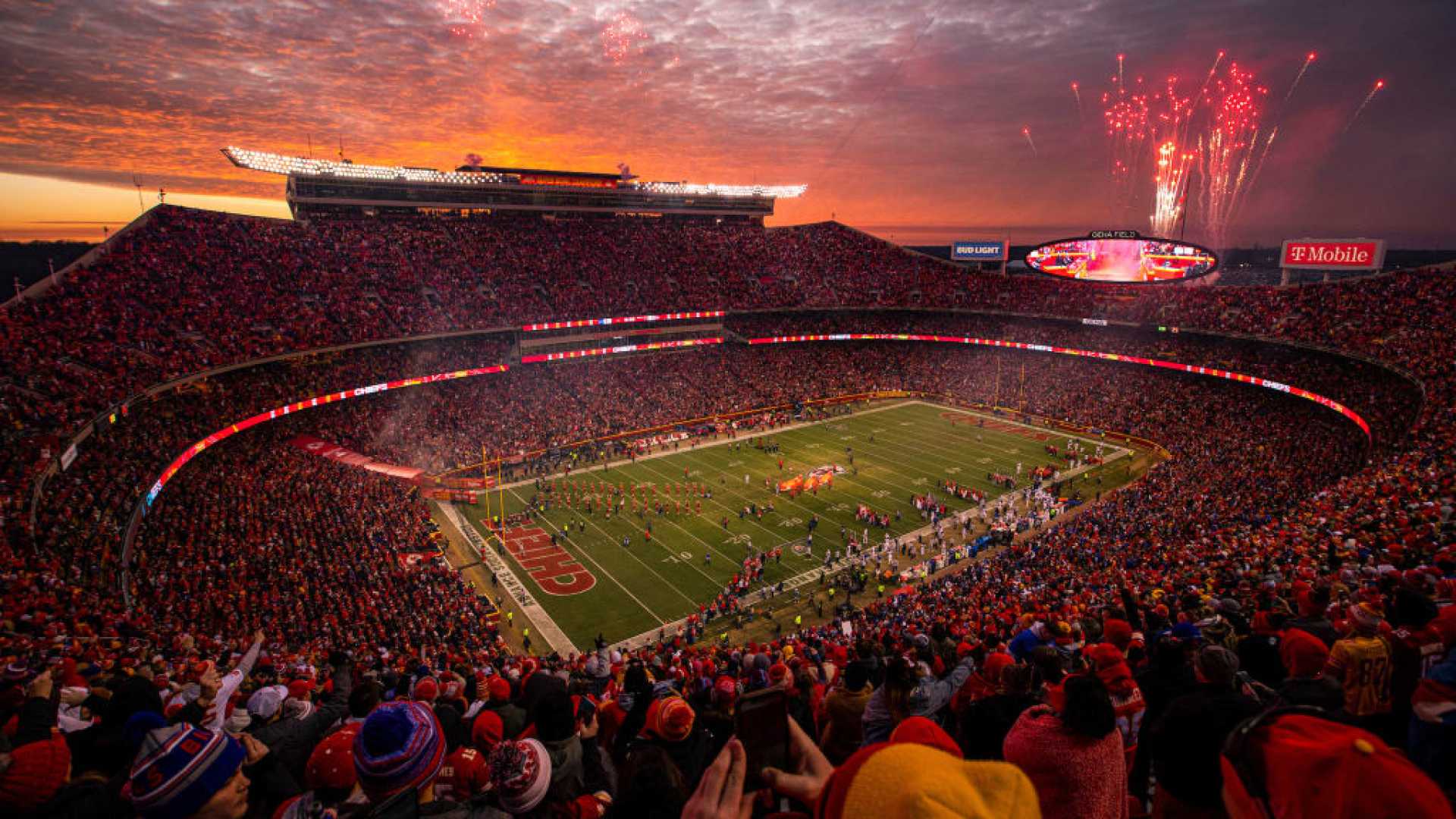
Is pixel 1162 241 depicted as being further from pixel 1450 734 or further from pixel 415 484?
pixel 1450 734

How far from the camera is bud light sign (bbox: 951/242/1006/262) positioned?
7150 centimetres

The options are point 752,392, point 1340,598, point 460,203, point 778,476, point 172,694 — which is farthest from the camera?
point 460,203

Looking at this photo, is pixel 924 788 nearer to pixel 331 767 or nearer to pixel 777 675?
pixel 331 767

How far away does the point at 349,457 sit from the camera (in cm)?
3334

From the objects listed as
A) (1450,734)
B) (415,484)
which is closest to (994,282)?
(415,484)

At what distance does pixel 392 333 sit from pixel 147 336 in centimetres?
1311

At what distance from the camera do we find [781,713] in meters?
2.48

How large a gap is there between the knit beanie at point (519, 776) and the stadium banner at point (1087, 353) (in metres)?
39.7

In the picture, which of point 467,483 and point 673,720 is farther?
point 467,483

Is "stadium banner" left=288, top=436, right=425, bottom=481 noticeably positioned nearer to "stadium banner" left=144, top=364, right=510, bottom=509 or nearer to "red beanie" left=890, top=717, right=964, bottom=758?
"stadium banner" left=144, top=364, right=510, bottom=509

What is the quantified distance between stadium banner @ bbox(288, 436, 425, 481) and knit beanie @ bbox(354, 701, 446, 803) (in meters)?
32.5

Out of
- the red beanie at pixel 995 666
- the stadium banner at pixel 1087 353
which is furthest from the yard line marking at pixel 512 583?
the stadium banner at pixel 1087 353

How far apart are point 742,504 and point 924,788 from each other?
33428mm

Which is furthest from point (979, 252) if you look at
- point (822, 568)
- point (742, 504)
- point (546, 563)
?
point (546, 563)
